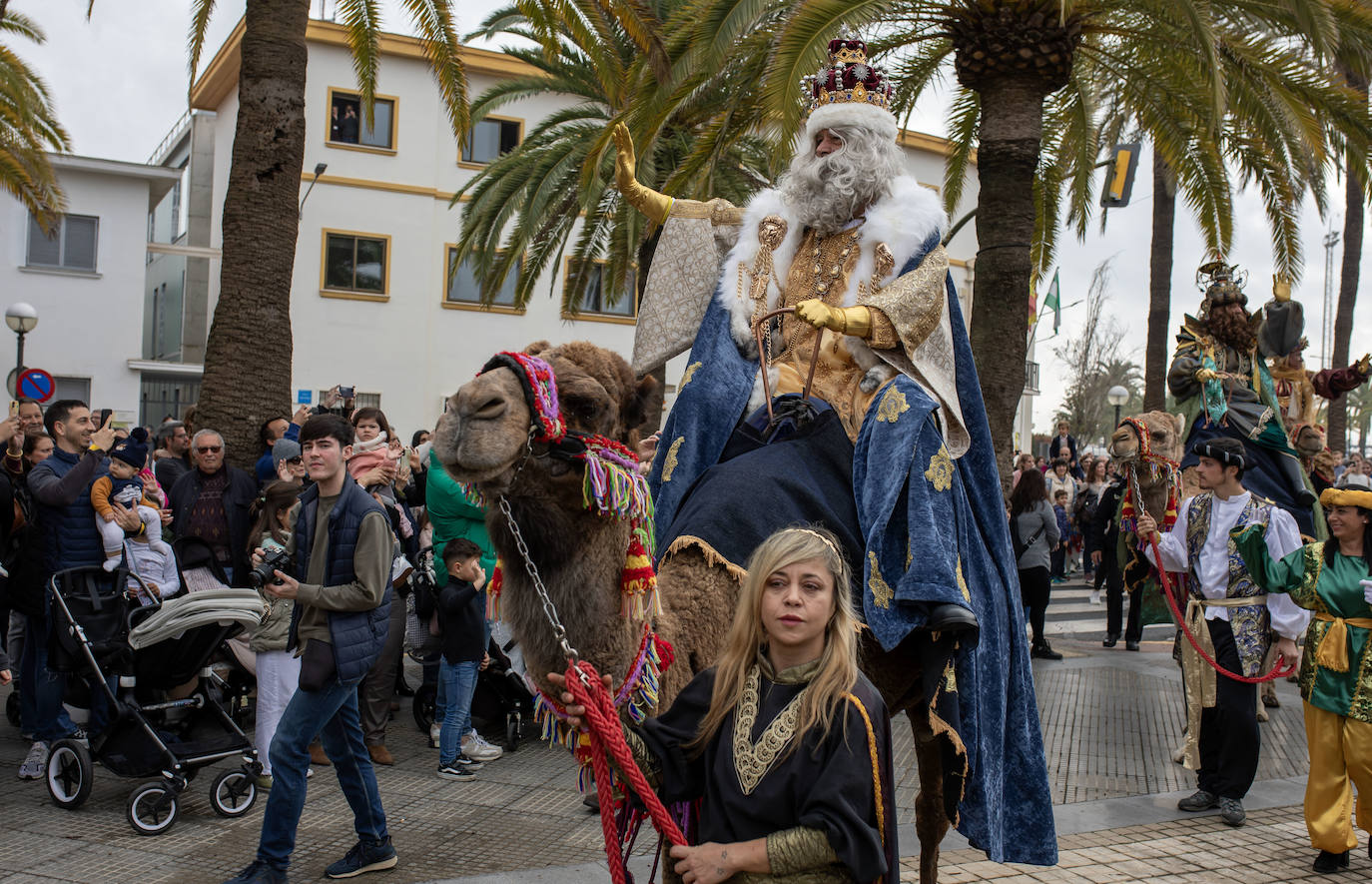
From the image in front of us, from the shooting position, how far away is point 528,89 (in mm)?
17953

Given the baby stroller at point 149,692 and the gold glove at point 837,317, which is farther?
the baby stroller at point 149,692

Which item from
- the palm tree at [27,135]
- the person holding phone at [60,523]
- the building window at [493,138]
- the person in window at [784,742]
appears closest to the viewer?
the person in window at [784,742]

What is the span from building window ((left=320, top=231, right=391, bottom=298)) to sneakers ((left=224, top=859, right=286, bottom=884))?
69.0 feet

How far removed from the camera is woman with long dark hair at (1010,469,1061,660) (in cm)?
1167

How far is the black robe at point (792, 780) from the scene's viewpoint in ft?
8.60

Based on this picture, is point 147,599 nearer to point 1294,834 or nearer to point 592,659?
point 592,659

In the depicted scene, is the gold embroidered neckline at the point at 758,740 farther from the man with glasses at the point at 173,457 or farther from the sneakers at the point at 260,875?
the man with glasses at the point at 173,457

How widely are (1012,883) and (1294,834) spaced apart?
223 centimetres

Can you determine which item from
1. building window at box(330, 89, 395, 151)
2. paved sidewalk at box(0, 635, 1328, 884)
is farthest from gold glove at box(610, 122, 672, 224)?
building window at box(330, 89, 395, 151)

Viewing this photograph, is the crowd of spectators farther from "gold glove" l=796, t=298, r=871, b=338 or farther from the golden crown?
the golden crown

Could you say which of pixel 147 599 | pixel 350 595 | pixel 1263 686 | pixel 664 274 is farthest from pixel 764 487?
pixel 1263 686

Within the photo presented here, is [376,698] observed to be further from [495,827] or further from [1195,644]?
[1195,644]

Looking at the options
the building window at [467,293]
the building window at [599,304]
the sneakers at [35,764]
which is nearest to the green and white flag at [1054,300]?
the building window at [599,304]

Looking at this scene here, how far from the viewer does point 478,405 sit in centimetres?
252
